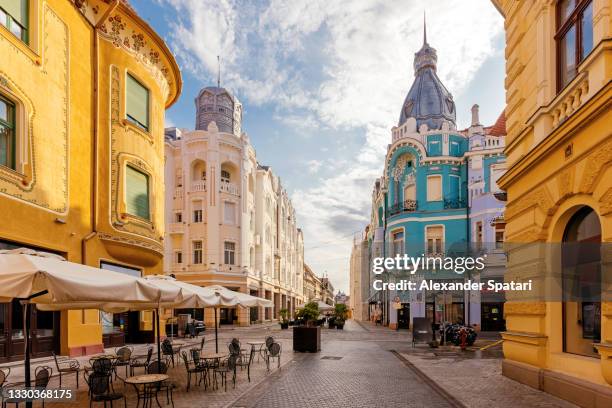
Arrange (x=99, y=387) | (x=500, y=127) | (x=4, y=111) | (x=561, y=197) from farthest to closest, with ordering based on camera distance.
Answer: (x=500, y=127), (x=4, y=111), (x=561, y=197), (x=99, y=387)

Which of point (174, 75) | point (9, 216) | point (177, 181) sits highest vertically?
point (174, 75)

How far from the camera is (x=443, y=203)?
3484 centimetres

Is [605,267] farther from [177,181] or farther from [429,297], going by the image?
[177,181]

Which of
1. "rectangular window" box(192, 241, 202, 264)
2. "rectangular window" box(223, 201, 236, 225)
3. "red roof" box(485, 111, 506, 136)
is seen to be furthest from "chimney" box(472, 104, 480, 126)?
"rectangular window" box(192, 241, 202, 264)

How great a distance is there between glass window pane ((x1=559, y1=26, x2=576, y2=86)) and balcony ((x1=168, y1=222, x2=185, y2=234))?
1386 inches

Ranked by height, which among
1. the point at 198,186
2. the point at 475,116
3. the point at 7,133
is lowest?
the point at 7,133

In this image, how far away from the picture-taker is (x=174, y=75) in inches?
877

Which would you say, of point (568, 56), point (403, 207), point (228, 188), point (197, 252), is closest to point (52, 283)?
point (568, 56)

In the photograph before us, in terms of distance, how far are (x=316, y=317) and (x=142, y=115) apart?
11.1 m

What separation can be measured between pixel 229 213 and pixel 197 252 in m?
4.41

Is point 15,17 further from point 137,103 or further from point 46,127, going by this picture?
point 137,103

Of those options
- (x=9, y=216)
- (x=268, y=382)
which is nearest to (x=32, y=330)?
(x=9, y=216)

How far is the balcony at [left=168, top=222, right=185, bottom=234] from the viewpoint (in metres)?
41.1

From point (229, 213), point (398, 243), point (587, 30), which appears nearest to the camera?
point (587, 30)
